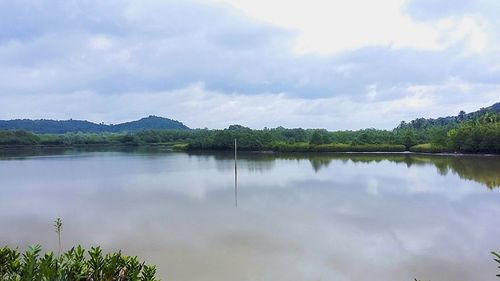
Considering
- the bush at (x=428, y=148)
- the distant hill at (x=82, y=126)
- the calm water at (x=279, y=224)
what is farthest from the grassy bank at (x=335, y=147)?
the distant hill at (x=82, y=126)

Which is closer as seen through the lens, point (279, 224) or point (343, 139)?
point (279, 224)

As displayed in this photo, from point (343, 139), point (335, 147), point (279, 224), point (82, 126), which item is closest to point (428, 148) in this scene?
point (335, 147)

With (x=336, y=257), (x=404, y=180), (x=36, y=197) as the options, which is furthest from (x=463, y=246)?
(x=36, y=197)

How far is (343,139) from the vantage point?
164ft

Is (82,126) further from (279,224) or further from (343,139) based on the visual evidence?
(279,224)

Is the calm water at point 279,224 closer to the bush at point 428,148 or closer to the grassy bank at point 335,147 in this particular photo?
the bush at point 428,148

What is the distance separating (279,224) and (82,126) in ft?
432

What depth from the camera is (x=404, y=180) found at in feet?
63.2

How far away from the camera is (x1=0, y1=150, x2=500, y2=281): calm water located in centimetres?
740

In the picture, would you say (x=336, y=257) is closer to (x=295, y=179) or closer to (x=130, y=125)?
(x=295, y=179)

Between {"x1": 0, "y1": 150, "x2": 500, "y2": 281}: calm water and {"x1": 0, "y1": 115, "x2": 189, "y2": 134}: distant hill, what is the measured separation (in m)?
105

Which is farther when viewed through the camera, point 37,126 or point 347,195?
point 37,126

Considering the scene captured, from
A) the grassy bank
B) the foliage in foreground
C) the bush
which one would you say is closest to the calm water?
Answer: the foliage in foreground

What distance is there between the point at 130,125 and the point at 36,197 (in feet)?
421
